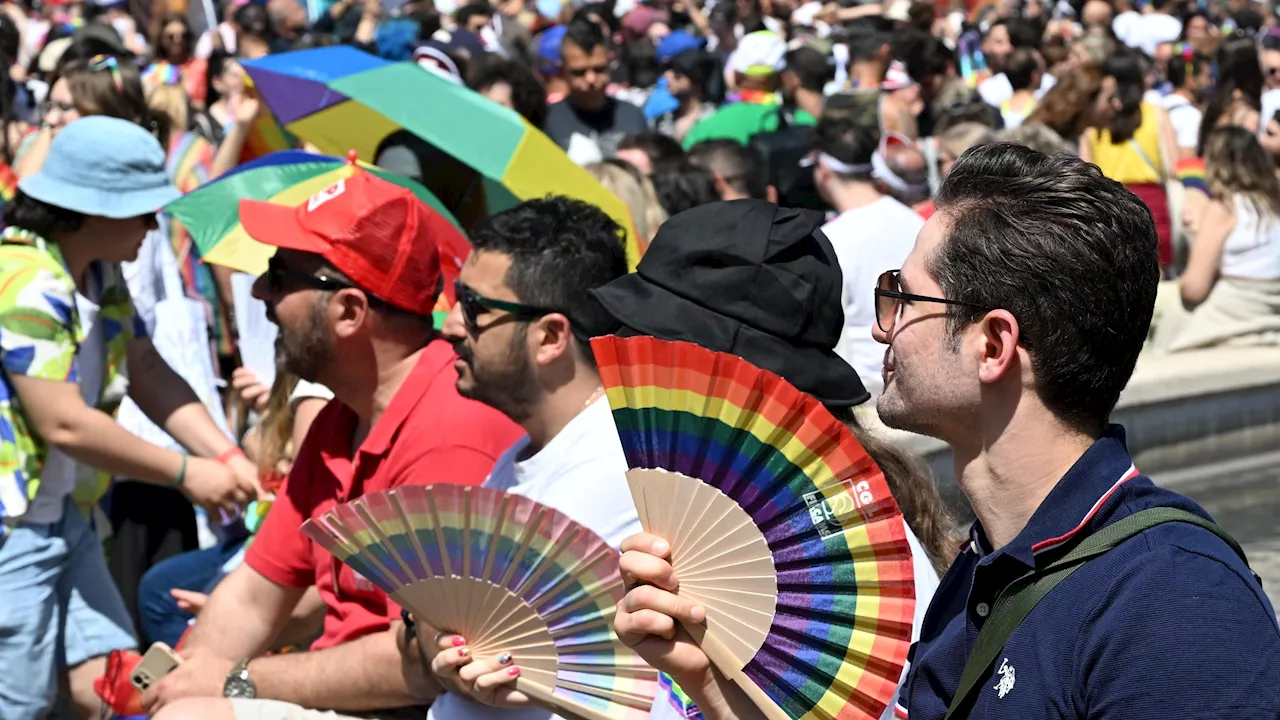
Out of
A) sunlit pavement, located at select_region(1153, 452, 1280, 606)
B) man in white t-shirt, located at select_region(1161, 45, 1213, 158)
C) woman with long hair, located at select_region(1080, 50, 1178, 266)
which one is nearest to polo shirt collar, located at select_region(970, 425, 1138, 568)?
sunlit pavement, located at select_region(1153, 452, 1280, 606)

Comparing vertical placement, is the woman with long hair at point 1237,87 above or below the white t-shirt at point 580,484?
below

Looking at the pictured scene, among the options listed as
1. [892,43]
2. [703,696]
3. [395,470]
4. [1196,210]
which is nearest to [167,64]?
[892,43]

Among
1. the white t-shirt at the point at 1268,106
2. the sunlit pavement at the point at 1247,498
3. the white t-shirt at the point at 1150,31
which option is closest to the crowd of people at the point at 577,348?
the white t-shirt at the point at 1268,106

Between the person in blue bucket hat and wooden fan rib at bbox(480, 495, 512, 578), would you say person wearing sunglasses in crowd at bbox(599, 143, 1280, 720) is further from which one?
the person in blue bucket hat

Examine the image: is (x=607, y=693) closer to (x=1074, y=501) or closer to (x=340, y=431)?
(x=1074, y=501)

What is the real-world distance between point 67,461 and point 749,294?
2592 millimetres

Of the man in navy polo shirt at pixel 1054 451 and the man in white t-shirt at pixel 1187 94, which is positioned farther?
the man in white t-shirt at pixel 1187 94

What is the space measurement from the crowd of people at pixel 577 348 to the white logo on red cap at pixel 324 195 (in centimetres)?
2

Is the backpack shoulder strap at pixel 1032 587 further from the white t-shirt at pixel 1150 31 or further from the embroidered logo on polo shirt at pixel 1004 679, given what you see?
the white t-shirt at pixel 1150 31

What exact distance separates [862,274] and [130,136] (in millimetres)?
Answer: 2915

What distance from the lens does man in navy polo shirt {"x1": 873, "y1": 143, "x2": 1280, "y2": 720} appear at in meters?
1.73

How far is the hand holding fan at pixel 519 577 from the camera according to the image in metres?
2.88

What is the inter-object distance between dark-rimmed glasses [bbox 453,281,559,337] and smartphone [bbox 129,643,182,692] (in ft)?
3.81

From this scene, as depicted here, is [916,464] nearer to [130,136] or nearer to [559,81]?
[130,136]
